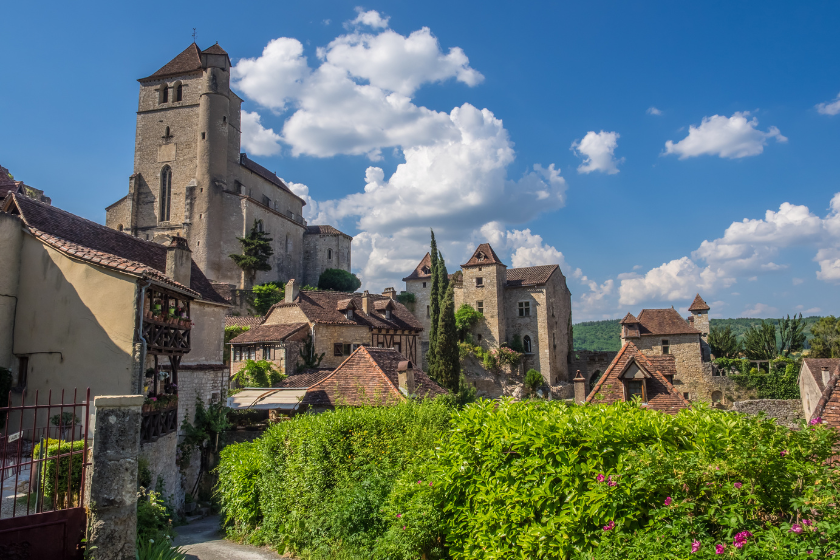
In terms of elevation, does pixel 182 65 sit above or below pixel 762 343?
above

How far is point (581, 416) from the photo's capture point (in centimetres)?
657

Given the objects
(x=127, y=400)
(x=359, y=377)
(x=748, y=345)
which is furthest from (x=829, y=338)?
(x=127, y=400)

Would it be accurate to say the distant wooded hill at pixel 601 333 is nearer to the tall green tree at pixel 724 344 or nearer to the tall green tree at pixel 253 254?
the tall green tree at pixel 724 344

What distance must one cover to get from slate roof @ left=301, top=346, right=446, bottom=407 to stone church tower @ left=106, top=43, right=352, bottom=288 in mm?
34617

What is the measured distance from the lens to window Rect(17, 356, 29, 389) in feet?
45.0

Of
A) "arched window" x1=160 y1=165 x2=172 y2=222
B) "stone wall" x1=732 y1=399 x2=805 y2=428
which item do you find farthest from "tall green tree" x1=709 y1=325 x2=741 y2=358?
"arched window" x1=160 y1=165 x2=172 y2=222

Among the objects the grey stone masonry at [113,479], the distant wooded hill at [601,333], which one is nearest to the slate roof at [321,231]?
the grey stone masonry at [113,479]

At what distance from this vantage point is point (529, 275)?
53469mm

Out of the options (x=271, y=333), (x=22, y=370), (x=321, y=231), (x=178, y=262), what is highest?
(x=321, y=231)

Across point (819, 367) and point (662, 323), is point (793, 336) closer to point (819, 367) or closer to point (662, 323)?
point (662, 323)

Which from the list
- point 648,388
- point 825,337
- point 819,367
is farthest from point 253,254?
point 825,337

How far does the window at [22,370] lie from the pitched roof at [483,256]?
41972 mm

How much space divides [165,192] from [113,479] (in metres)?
54.2

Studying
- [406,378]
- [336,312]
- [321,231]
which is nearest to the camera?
[406,378]
